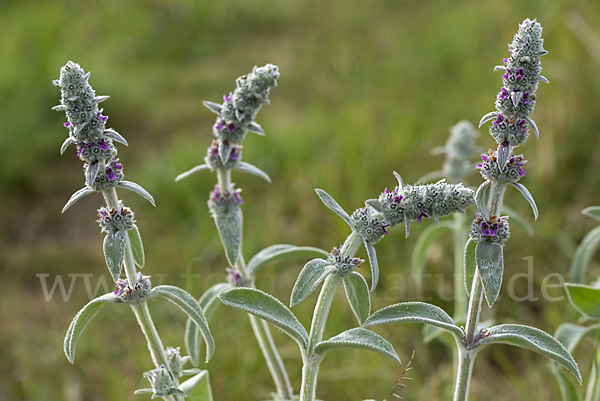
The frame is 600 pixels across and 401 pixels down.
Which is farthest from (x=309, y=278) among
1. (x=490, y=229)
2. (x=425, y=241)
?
(x=425, y=241)

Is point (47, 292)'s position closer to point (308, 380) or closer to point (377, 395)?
point (377, 395)

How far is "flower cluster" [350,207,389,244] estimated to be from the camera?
1459 millimetres

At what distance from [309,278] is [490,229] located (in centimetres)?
41

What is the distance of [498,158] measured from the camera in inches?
56.4

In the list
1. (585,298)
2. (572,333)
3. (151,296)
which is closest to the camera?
(151,296)

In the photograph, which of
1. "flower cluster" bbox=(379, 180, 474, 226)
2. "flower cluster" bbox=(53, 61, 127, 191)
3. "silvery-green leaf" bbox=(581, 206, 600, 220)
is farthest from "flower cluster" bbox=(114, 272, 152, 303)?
"silvery-green leaf" bbox=(581, 206, 600, 220)

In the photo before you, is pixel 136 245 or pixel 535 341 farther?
pixel 136 245

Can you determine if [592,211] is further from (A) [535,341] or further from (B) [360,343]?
A: (B) [360,343]

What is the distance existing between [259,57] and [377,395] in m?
4.08

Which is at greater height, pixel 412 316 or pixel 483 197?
pixel 483 197

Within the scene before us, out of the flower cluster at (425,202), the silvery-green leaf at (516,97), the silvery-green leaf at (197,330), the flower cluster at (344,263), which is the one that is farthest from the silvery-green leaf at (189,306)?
the silvery-green leaf at (516,97)

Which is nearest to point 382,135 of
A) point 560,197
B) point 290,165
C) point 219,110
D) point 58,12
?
point 290,165

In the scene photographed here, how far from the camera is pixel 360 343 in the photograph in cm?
143

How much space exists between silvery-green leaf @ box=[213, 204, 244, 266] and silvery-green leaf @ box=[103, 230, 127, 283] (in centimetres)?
35
